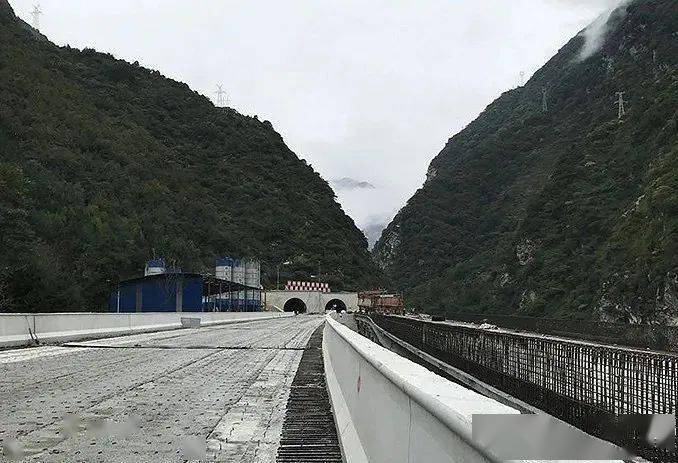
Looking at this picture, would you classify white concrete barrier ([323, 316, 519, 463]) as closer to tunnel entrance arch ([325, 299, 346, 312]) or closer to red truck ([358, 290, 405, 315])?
red truck ([358, 290, 405, 315])

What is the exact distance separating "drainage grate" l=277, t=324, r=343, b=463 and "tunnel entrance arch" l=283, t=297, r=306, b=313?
134006 millimetres

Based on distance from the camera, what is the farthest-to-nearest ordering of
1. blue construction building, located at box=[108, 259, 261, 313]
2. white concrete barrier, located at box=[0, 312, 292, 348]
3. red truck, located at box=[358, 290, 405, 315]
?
red truck, located at box=[358, 290, 405, 315] → blue construction building, located at box=[108, 259, 261, 313] → white concrete barrier, located at box=[0, 312, 292, 348]

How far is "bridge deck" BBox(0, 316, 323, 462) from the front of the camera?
750 centimetres

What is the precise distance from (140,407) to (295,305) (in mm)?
142702

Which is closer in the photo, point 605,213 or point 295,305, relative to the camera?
point 605,213

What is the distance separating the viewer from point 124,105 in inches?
7495

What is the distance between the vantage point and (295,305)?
500 feet

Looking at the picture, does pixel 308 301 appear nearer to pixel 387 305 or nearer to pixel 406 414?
pixel 387 305

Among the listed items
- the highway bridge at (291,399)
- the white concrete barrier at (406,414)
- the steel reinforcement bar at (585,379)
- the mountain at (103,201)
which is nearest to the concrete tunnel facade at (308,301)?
the mountain at (103,201)

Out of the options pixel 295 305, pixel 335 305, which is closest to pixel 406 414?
pixel 295 305

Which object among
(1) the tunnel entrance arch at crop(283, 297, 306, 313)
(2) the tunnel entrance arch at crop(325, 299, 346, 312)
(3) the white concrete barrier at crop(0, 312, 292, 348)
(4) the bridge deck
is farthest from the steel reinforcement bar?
(2) the tunnel entrance arch at crop(325, 299, 346, 312)

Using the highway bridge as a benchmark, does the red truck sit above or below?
above

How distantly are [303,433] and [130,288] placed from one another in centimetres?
6918

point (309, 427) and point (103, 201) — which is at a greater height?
point (103, 201)
